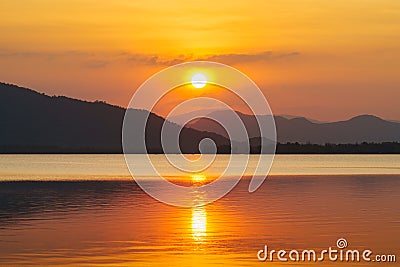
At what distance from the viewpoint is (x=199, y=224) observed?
121ft

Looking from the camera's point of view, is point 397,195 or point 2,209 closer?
point 2,209

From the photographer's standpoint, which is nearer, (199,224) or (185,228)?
(185,228)

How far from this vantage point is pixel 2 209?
44.5 metres

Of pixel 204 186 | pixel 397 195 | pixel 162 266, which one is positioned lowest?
pixel 162 266

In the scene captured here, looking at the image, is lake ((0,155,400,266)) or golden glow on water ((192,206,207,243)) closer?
lake ((0,155,400,266))

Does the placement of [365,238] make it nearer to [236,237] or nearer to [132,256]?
[236,237]

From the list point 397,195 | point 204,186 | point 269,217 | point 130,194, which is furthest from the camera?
point 204,186

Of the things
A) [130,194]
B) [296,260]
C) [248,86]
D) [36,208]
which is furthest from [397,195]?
[248,86]

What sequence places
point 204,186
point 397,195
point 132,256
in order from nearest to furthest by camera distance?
point 132,256 → point 397,195 → point 204,186

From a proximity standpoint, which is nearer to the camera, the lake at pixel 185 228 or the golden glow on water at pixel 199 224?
the lake at pixel 185 228

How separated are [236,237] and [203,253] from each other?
424cm

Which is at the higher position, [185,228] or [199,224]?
[199,224]

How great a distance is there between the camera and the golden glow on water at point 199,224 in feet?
106

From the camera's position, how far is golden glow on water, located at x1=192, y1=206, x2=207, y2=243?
106 ft
